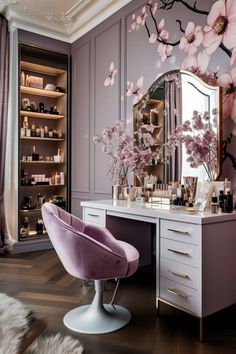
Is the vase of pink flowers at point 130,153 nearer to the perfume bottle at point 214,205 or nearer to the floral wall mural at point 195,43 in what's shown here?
the floral wall mural at point 195,43

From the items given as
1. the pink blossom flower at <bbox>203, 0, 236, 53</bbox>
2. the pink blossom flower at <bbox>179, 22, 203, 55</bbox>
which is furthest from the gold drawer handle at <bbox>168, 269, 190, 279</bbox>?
the pink blossom flower at <bbox>179, 22, 203, 55</bbox>

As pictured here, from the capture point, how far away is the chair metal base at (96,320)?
1.94 metres

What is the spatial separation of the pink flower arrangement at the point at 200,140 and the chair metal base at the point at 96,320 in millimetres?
1215

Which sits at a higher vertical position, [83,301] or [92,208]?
[92,208]

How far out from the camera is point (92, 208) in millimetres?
2734

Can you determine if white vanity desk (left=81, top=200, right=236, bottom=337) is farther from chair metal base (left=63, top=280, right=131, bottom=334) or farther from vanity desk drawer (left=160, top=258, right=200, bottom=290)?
chair metal base (left=63, top=280, right=131, bottom=334)

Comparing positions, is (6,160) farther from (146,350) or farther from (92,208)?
(146,350)

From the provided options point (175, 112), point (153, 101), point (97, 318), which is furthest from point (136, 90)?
point (97, 318)

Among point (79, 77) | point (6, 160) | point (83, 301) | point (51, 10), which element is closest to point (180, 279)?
point (83, 301)

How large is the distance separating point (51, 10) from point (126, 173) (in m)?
2.38

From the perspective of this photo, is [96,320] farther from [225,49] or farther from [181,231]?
[225,49]

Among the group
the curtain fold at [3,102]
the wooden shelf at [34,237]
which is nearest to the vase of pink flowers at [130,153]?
the curtain fold at [3,102]

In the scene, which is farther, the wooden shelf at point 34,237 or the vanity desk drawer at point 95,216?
the wooden shelf at point 34,237

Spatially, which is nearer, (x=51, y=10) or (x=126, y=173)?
(x=126, y=173)
